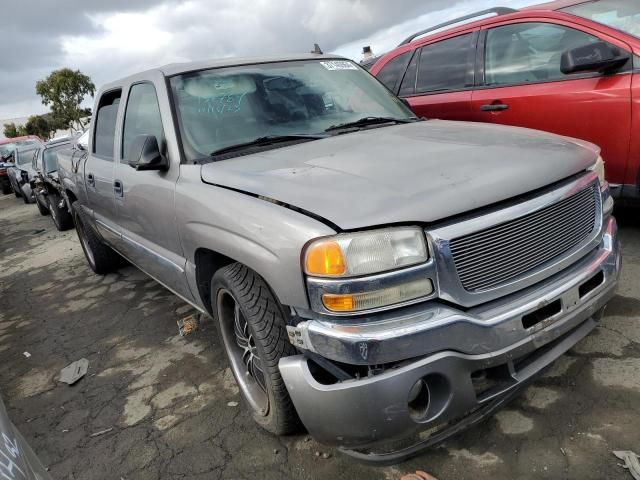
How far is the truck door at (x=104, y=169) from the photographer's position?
3836mm

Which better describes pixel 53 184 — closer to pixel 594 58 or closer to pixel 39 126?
pixel 594 58

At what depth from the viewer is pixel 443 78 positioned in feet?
15.4

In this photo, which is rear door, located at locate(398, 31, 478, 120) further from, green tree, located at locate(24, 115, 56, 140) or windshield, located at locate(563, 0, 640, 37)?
green tree, located at locate(24, 115, 56, 140)

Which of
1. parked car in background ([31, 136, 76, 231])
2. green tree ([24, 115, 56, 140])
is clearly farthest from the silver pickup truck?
green tree ([24, 115, 56, 140])

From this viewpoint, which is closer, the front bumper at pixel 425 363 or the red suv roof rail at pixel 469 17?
the front bumper at pixel 425 363

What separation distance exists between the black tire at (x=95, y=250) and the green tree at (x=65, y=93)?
39469 mm

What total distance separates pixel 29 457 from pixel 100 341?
253 cm

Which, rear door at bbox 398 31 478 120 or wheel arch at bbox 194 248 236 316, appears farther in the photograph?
rear door at bbox 398 31 478 120

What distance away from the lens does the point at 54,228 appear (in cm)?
964

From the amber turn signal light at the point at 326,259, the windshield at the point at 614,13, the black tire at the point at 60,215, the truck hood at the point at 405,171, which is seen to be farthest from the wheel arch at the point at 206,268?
the black tire at the point at 60,215

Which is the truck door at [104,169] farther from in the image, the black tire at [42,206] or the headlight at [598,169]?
the black tire at [42,206]

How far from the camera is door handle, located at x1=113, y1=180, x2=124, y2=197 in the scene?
3488 mm

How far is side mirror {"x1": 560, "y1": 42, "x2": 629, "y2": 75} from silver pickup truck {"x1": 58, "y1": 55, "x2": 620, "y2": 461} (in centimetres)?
126

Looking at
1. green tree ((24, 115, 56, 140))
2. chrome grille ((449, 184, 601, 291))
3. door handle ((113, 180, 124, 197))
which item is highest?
green tree ((24, 115, 56, 140))
